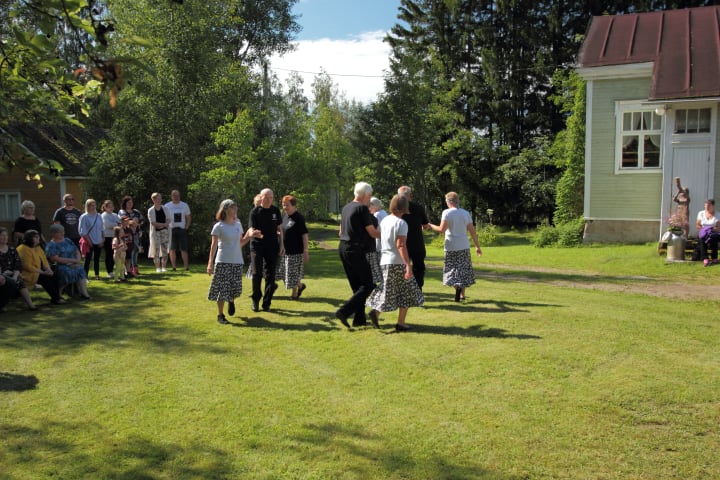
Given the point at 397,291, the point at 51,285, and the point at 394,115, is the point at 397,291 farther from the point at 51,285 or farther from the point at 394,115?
the point at 394,115

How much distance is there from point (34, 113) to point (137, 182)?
14011 mm

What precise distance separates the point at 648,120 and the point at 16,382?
62.2ft

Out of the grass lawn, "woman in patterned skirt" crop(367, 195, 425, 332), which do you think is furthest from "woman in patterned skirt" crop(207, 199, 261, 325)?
"woman in patterned skirt" crop(367, 195, 425, 332)

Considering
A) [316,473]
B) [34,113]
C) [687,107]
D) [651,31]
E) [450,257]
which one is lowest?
[316,473]

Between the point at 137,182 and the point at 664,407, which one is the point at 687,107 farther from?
the point at 137,182

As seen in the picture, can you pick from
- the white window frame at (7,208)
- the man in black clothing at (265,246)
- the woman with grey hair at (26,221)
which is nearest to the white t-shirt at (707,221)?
the man in black clothing at (265,246)

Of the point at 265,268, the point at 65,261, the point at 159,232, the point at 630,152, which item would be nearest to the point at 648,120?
the point at 630,152

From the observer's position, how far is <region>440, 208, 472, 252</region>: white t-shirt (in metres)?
9.63

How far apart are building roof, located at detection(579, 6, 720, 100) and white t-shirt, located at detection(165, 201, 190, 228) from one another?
1370cm

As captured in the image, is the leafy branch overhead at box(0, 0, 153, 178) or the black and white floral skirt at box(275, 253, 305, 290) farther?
the black and white floral skirt at box(275, 253, 305, 290)

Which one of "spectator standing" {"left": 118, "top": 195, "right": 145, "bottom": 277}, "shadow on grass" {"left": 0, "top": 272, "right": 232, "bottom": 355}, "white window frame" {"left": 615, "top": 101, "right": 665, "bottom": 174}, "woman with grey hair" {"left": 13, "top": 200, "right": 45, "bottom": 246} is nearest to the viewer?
"shadow on grass" {"left": 0, "top": 272, "right": 232, "bottom": 355}

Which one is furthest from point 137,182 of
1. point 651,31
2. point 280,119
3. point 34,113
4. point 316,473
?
point 651,31

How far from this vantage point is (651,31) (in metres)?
19.6

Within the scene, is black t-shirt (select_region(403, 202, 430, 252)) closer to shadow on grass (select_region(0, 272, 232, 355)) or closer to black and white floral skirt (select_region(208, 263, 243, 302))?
black and white floral skirt (select_region(208, 263, 243, 302))
